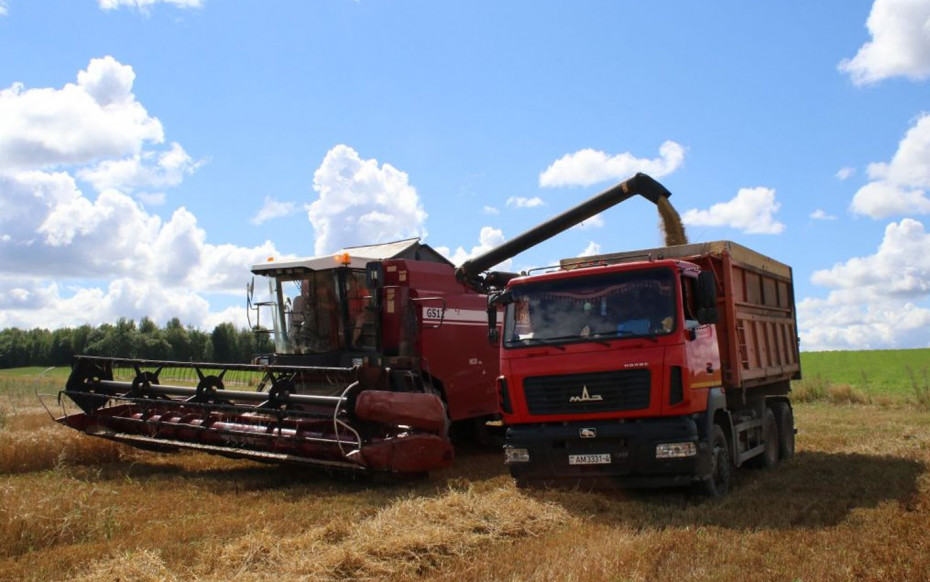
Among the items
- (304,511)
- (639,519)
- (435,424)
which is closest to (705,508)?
(639,519)

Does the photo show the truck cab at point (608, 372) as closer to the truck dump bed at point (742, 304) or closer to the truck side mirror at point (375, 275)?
the truck dump bed at point (742, 304)

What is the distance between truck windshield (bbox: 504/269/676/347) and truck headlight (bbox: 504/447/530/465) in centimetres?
107

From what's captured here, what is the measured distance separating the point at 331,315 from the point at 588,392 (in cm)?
477

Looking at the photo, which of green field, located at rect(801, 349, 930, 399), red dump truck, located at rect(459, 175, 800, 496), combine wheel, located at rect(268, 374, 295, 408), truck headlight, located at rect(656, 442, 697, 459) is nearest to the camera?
truck headlight, located at rect(656, 442, 697, 459)

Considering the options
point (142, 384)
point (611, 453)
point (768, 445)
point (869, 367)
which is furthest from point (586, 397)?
point (869, 367)

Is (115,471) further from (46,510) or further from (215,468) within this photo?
(46,510)

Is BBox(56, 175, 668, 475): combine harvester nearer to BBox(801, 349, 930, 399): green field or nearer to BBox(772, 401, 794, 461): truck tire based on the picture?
BBox(772, 401, 794, 461): truck tire

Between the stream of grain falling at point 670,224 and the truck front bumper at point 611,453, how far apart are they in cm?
439

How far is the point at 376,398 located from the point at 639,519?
3.22 meters

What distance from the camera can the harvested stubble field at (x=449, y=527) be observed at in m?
5.50

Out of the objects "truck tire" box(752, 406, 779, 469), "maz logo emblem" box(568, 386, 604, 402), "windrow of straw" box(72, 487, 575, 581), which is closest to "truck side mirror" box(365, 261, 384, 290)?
"maz logo emblem" box(568, 386, 604, 402)

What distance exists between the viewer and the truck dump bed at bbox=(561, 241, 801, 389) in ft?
31.1

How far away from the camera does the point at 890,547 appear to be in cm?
584

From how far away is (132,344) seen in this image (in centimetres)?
5278
